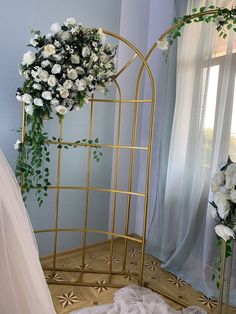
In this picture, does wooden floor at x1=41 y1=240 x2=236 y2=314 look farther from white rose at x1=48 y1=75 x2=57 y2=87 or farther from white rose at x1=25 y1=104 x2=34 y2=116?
white rose at x1=48 y1=75 x2=57 y2=87

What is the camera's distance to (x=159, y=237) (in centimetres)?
244

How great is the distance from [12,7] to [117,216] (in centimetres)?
227

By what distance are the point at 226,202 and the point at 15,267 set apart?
3.40ft

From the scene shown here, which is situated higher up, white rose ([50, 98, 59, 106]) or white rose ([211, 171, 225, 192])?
white rose ([50, 98, 59, 106])

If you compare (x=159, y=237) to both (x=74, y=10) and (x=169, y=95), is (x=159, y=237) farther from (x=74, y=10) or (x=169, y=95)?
(x=74, y=10)

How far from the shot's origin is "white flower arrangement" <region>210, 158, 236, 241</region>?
123cm

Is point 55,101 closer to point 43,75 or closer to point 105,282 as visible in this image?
point 43,75

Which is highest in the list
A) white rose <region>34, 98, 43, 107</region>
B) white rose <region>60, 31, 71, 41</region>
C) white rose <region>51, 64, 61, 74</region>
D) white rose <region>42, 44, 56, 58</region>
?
white rose <region>60, 31, 71, 41</region>

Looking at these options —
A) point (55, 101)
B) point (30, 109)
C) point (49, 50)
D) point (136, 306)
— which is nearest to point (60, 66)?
point (49, 50)

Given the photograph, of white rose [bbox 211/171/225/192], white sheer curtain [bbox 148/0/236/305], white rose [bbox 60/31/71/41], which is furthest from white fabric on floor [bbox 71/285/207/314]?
white rose [bbox 60/31/71/41]

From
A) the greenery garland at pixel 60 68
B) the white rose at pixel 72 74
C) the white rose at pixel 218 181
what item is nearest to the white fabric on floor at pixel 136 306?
the white rose at pixel 218 181

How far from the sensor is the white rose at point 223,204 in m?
1.24

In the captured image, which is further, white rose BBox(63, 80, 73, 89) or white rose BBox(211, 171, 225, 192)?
white rose BBox(63, 80, 73, 89)

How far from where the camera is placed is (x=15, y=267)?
2.40 feet
